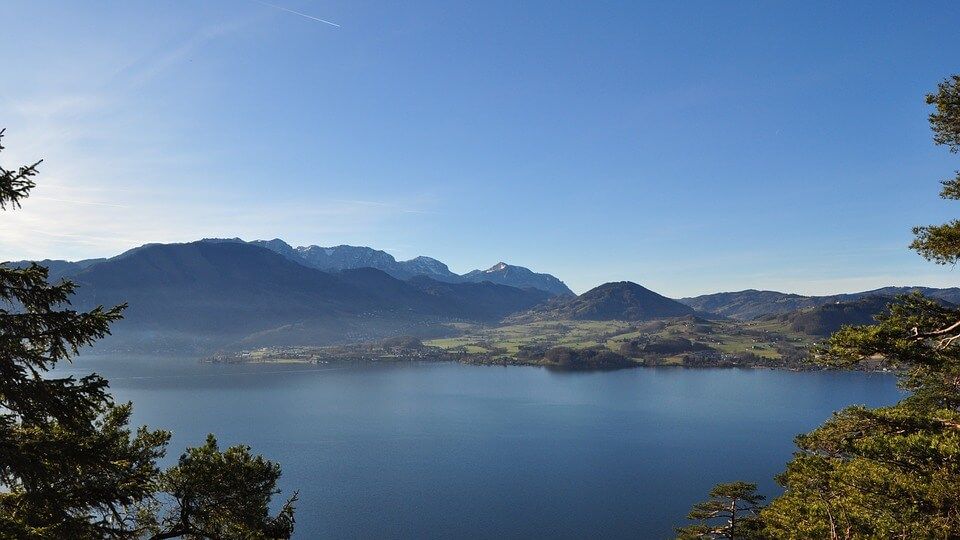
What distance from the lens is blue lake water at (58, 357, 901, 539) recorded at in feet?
255

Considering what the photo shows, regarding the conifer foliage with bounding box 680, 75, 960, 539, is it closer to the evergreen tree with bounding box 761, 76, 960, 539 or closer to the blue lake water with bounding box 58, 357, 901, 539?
the evergreen tree with bounding box 761, 76, 960, 539

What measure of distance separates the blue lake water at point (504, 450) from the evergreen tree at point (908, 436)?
211 ft

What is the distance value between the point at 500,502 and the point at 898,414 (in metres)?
76.8

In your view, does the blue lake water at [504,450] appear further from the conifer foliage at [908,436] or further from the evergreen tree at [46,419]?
the evergreen tree at [46,419]

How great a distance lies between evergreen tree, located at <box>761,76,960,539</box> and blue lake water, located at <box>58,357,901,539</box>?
64.4 meters

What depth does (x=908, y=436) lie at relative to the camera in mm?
13000

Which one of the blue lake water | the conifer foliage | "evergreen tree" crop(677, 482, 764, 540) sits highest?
the conifer foliage

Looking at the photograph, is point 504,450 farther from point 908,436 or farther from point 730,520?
point 908,436

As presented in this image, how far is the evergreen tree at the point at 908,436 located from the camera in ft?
40.9

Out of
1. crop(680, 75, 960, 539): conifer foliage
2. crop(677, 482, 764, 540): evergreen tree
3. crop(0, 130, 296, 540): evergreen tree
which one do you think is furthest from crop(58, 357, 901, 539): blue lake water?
crop(0, 130, 296, 540): evergreen tree

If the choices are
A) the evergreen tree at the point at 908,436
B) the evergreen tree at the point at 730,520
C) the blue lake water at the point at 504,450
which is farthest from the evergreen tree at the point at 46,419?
the blue lake water at the point at 504,450

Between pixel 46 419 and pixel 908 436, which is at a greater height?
pixel 46 419

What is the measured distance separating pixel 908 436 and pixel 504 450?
360 ft

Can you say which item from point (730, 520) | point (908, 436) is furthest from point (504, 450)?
point (908, 436)
